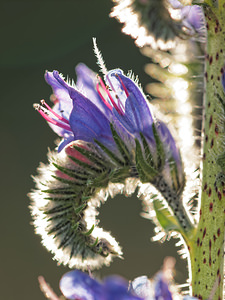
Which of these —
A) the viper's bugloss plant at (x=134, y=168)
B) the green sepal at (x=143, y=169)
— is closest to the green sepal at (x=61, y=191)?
the viper's bugloss plant at (x=134, y=168)

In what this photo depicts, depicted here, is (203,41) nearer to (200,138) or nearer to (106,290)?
(200,138)

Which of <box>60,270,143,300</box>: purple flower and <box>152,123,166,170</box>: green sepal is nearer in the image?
<box>60,270,143,300</box>: purple flower

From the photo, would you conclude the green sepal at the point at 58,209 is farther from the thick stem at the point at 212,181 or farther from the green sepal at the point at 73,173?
the thick stem at the point at 212,181

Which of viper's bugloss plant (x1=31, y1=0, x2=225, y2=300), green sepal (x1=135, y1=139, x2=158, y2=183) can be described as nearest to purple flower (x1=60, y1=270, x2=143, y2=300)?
viper's bugloss plant (x1=31, y1=0, x2=225, y2=300)

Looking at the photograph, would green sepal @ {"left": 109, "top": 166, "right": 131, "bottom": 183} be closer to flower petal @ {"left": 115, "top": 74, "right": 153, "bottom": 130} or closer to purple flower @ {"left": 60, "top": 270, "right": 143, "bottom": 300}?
flower petal @ {"left": 115, "top": 74, "right": 153, "bottom": 130}

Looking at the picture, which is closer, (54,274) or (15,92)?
(54,274)

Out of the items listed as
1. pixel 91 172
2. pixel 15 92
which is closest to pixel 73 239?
pixel 91 172

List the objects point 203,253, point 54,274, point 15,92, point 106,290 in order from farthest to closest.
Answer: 1. point 15,92
2. point 54,274
3. point 203,253
4. point 106,290
